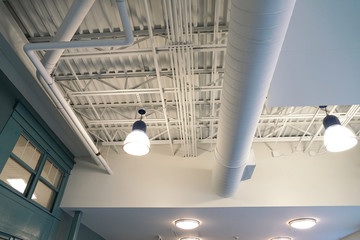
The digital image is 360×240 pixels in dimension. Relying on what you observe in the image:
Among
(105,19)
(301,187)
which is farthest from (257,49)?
(301,187)

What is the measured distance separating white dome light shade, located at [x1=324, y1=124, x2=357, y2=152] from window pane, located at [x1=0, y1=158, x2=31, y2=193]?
5.20 metres

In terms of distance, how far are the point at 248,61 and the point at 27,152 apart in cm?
450

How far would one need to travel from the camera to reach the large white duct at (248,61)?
1.94 m

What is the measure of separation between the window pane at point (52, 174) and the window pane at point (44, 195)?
16cm

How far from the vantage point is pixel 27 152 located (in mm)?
4711

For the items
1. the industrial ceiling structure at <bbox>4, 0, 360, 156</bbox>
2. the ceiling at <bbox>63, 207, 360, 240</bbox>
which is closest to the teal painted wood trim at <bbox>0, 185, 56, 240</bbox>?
the ceiling at <bbox>63, 207, 360, 240</bbox>

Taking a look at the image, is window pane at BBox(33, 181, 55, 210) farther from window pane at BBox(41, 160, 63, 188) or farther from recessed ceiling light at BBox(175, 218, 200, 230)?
recessed ceiling light at BBox(175, 218, 200, 230)

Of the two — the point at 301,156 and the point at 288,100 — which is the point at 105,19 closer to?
the point at 288,100

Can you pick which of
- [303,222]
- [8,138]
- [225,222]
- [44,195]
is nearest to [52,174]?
[44,195]

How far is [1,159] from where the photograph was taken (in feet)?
12.8

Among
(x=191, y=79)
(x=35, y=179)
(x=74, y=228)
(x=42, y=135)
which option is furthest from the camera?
(x=74, y=228)

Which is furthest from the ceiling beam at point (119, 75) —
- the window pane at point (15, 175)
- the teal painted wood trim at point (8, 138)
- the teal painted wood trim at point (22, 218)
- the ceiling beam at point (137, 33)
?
the teal painted wood trim at point (22, 218)

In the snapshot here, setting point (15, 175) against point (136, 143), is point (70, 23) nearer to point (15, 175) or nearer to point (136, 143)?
point (136, 143)

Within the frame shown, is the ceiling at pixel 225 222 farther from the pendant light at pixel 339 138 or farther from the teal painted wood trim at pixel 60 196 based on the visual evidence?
the pendant light at pixel 339 138
